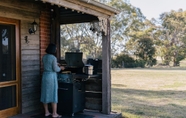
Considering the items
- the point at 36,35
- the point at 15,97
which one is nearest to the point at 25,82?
the point at 15,97

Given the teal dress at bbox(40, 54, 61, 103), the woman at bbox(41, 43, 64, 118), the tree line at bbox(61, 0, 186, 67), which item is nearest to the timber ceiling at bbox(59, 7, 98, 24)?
the woman at bbox(41, 43, 64, 118)

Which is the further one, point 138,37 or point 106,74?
point 138,37

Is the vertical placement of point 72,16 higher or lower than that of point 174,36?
lower

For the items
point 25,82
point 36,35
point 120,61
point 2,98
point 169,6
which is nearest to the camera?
point 2,98

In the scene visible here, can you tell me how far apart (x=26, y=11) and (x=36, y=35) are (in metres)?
0.54

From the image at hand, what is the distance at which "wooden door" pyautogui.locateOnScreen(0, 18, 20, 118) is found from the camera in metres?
4.06

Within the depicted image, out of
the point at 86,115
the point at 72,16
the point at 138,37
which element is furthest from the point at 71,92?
the point at 138,37

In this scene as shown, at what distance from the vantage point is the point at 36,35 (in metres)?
4.73

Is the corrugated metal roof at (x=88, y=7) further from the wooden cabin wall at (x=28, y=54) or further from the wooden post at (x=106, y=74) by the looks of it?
the wooden cabin wall at (x=28, y=54)

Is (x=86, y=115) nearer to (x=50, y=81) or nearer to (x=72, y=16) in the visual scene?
(x=50, y=81)

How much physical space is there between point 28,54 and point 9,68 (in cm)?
49

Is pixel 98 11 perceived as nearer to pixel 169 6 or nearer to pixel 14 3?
pixel 14 3

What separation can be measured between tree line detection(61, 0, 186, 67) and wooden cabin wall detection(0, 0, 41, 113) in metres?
14.8

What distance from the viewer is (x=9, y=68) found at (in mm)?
4207
